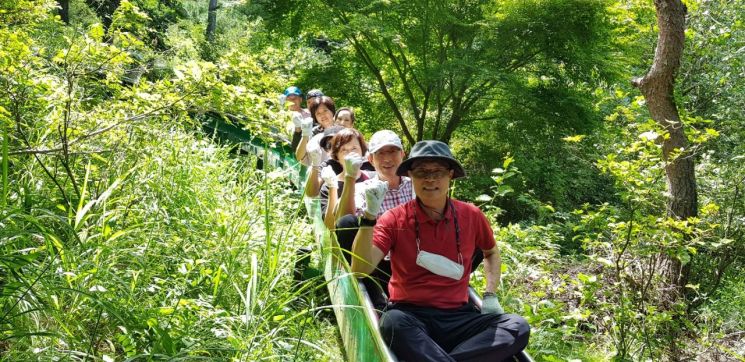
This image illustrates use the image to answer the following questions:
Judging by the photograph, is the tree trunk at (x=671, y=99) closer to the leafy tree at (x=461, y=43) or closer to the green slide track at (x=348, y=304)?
the green slide track at (x=348, y=304)

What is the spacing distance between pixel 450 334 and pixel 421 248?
48 centimetres

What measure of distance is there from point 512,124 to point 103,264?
37.0 feet

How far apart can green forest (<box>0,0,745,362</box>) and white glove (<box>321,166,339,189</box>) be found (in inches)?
18.3

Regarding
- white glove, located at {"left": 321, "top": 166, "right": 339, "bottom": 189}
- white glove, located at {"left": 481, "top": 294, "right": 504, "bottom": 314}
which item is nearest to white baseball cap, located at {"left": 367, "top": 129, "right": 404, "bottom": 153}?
white glove, located at {"left": 321, "top": 166, "right": 339, "bottom": 189}

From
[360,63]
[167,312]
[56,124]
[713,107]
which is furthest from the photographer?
[360,63]

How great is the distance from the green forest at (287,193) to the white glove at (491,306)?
979 millimetres

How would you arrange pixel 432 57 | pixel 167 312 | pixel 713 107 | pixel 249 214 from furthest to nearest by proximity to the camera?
pixel 432 57
pixel 713 107
pixel 249 214
pixel 167 312

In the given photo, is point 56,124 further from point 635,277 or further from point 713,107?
point 713,107

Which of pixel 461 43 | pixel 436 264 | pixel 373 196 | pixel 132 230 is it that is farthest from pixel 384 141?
pixel 461 43

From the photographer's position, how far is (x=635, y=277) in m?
5.91

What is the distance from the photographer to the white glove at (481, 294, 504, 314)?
3.83 meters

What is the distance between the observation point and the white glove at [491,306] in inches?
151

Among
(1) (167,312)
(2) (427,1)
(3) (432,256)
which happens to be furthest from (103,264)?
(2) (427,1)

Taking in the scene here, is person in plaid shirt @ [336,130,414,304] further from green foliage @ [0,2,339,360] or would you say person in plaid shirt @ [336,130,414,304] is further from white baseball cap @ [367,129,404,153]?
green foliage @ [0,2,339,360]
